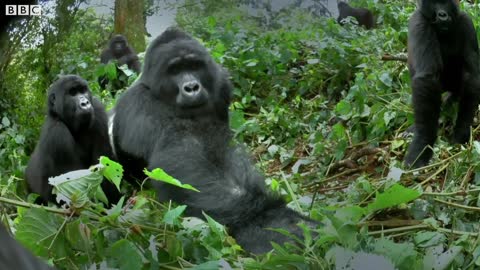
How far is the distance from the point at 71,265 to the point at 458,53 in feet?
6.66

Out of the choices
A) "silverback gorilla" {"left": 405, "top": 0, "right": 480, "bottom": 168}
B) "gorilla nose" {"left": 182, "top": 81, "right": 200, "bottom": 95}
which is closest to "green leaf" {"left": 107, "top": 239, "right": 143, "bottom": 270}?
"gorilla nose" {"left": 182, "top": 81, "right": 200, "bottom": 95}

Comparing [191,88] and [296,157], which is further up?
[191,88]

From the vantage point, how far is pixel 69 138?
116 inches

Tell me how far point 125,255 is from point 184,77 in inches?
41.4

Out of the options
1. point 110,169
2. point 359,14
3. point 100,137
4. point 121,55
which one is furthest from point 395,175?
point 359,14

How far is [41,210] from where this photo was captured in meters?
1.47

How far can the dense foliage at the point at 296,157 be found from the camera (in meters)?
1.47

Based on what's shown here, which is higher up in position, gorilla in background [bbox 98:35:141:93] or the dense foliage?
the dense foliage

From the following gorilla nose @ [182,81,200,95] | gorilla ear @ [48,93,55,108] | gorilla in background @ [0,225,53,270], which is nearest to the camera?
gorilla in background @ [0,225,53,270]

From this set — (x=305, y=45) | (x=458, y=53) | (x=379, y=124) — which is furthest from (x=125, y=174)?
(x=305, y=45)

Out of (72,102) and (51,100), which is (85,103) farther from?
(51,100)

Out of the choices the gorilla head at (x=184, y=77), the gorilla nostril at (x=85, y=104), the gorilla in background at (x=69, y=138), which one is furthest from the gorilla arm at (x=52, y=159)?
the gorilla head at (x=184, y=77)

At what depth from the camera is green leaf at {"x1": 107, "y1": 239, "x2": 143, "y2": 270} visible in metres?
1.39

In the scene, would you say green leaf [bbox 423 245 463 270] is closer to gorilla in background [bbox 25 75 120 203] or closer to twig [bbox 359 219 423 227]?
twig [bbox 359 219 423 227]
